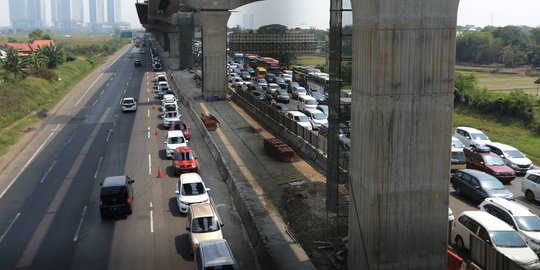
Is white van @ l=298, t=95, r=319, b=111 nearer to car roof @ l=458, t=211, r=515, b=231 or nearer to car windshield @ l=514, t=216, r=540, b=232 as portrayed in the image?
car windshield @ l=514, t=216, r=540, b=232

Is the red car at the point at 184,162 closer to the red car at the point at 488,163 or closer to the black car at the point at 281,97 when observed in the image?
the red car at the point at 488,163

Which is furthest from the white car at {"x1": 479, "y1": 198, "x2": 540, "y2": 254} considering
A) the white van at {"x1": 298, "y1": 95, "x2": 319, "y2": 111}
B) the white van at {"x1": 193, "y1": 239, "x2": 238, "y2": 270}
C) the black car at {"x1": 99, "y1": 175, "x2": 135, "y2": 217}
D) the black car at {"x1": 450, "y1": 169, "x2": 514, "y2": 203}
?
the white van at {"x1": 298, "y1": 95, "x2": 319, "y2": 111}

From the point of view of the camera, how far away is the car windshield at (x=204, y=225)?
17.8 metres

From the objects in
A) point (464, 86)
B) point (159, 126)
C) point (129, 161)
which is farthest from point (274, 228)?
point (464, 86)

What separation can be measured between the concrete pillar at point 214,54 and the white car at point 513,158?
2937 cm

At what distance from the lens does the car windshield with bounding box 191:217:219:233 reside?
58.5 ft

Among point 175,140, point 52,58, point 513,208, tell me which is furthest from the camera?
point 52,58

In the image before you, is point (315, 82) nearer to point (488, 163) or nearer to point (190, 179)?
point (488, 163)

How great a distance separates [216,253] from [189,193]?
7.52 metres

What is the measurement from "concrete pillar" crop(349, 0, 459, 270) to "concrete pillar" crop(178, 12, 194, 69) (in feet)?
240

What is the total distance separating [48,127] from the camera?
43562mm

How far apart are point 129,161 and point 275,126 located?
36.9 feet

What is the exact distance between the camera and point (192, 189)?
22.2 m

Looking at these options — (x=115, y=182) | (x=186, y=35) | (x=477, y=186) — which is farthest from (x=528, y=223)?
(x=186, y=35)
